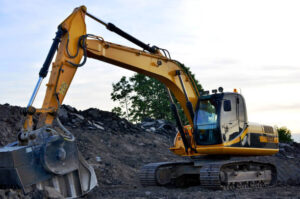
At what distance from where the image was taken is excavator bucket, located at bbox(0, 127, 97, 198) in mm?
7668

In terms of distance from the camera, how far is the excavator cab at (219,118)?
10828 millimetres

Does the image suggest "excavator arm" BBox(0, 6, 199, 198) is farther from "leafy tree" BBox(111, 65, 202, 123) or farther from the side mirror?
"leafy tree" BBox(111, 65, 202, 123)

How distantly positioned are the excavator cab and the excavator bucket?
3.83 meters

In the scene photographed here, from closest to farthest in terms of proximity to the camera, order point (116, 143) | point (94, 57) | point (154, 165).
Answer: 1. point (94, 57)
2. point (154, 165)
3. point (116, 143)

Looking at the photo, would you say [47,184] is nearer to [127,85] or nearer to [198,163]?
[198,163]

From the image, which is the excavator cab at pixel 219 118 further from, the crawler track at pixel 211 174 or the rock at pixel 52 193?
the rock at pixel 52 193

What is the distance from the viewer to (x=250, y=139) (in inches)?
459

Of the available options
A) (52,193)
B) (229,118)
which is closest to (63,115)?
(229,118)

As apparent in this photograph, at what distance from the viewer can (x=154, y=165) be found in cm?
1199

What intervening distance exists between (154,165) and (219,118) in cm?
251

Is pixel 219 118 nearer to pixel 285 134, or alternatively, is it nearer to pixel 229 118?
pixel 229 118

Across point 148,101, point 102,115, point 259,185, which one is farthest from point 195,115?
point 148,101

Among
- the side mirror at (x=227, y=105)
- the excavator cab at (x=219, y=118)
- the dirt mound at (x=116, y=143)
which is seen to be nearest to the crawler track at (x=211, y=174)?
the dirt mound at (x=116, y=143)

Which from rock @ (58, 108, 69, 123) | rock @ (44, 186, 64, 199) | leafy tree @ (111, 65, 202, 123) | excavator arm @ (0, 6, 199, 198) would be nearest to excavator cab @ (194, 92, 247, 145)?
excavator arm @ (0, 6, 199, 198)
